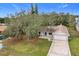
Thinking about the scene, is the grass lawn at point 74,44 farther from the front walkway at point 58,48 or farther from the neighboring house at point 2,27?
the neighboring house at point 2,27

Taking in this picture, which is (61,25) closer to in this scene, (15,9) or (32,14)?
(32,14)

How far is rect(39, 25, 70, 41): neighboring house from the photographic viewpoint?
1704 millimetres

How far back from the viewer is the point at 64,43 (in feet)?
5.61

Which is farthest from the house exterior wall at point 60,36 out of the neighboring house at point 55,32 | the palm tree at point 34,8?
the palm tree at point 34,8

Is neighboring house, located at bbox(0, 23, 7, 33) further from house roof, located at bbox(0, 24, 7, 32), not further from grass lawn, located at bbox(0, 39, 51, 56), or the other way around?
grass lawn, located at bbox(0, 39, 51, 56)

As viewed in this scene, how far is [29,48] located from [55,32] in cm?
23

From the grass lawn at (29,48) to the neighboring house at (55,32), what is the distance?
1.8 inches

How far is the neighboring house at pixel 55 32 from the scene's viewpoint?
1.70 metres

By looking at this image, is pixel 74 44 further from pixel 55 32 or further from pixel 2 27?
pixel 2 27

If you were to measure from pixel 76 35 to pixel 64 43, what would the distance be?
0.11 metres

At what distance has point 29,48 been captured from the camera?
5.60 feet

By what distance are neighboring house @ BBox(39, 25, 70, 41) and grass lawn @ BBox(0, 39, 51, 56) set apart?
5 cm

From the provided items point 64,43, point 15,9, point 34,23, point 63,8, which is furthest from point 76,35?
point 15,9

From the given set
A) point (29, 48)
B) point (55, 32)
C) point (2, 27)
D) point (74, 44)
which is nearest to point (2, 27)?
point (2, 27)
